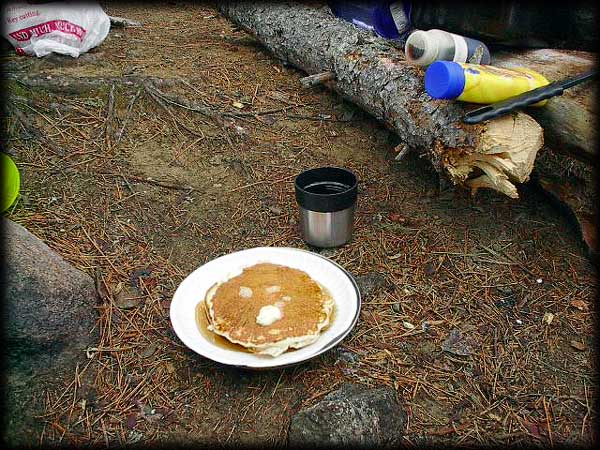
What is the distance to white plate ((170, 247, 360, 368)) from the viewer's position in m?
1.81

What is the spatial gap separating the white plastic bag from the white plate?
2097 millimetres

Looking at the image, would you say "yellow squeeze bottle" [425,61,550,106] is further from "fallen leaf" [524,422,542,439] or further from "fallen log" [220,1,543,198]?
"fallen leaf" [524,422,542,439]

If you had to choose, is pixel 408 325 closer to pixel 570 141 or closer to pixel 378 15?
pixel 570 141

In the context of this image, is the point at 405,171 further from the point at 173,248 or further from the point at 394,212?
the point at 173,248

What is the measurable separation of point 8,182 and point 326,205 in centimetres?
146

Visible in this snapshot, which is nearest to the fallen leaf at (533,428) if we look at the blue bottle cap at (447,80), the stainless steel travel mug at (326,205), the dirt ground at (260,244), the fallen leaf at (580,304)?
the dirt ground at (260,244)

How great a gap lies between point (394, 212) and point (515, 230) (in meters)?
0.59

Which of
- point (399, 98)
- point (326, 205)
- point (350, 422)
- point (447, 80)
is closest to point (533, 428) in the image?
point (350, 422)

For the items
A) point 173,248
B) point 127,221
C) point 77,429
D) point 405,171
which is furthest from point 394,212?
point 77,429

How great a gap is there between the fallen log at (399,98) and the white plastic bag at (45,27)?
4.17ft

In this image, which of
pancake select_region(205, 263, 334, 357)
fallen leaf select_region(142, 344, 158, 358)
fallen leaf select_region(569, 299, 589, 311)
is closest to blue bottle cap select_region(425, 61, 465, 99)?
pancake select_region(205, 263, 334, 357)

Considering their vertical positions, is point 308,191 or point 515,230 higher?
point 308,191

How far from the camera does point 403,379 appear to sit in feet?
6.28

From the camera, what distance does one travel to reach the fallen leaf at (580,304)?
2229 millimetres
